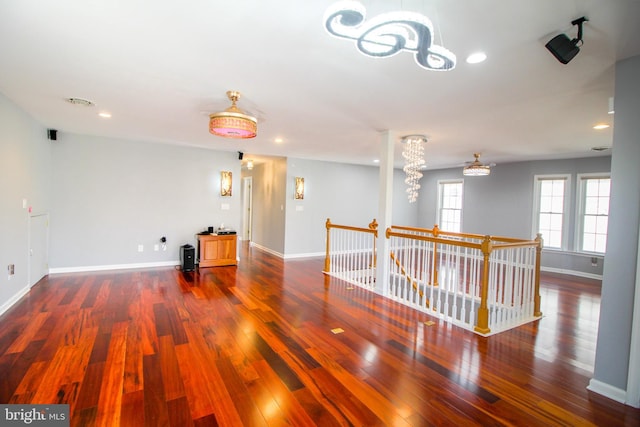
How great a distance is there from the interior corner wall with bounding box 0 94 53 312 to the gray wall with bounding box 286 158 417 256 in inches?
182

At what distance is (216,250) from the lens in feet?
20.9

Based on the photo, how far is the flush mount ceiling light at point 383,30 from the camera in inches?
51.6

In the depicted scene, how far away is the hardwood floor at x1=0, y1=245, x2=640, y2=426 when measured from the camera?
2.03 metres

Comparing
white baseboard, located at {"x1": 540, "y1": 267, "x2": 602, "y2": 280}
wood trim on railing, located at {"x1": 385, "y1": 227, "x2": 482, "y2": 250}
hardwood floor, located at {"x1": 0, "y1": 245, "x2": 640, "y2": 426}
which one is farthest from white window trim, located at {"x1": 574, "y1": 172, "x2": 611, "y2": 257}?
wood trim on railing, located at {"x1": 385, "y1": 227, "x2": 482, "y2": 250}

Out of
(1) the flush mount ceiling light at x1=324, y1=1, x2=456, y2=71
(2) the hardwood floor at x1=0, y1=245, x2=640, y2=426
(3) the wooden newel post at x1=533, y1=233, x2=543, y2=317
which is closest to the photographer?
(1) the flush mount ceiling light at x1=324, y1=1, x2=456, y2=71

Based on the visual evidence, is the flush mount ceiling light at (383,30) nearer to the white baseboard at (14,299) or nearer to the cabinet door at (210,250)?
the white baseboard at (14,299)

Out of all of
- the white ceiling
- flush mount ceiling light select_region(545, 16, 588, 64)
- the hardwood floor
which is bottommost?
the hardwood floor

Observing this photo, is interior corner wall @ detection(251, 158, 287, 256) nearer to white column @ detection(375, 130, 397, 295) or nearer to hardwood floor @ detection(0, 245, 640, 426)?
white column @ detection(375, 130, 397, 295)

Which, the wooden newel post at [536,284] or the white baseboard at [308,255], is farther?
the white baseboard at [308,255]

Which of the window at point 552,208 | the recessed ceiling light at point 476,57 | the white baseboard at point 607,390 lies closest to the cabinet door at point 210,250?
the recessed ceiling light at point 476,57

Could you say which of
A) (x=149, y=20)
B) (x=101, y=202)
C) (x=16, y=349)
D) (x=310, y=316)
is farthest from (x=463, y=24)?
(x=101, y=202)

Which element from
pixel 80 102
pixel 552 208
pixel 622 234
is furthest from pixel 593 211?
pixel 80 102

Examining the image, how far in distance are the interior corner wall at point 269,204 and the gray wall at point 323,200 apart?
25 centimetres

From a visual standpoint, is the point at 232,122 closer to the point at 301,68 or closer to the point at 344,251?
the point at 301,68
